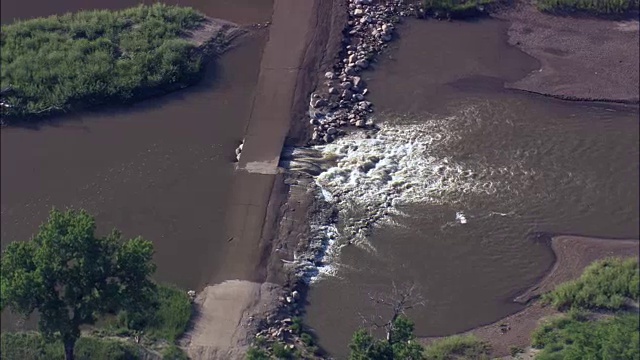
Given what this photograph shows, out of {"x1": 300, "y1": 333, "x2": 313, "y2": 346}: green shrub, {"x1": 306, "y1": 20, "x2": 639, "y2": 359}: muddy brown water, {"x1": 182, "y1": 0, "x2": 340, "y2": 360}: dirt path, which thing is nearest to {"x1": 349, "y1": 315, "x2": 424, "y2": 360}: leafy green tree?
{"x1": 300, "y1": 333, "x2": 313, "y2": 346}: green shrub

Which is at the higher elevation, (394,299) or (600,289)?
(600,289)

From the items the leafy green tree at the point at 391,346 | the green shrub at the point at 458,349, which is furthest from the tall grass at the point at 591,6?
the leafy green tree at the point at 391,346

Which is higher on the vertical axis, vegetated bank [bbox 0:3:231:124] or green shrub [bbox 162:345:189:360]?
vegetated bank [bbox 0:3:231:124]

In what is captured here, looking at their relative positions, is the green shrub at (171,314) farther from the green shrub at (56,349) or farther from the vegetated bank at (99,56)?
the vegetated bank at (99,56)

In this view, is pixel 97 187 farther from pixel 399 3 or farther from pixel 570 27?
pixel 570 27

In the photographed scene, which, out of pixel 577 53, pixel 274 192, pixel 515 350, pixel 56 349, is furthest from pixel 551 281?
pixel 56 349

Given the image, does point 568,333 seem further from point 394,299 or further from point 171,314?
point 171,314

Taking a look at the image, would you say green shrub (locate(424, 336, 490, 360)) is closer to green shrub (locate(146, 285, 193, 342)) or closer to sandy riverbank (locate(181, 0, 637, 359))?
sandy riverbank (locate(181, 0, 637, 359))
